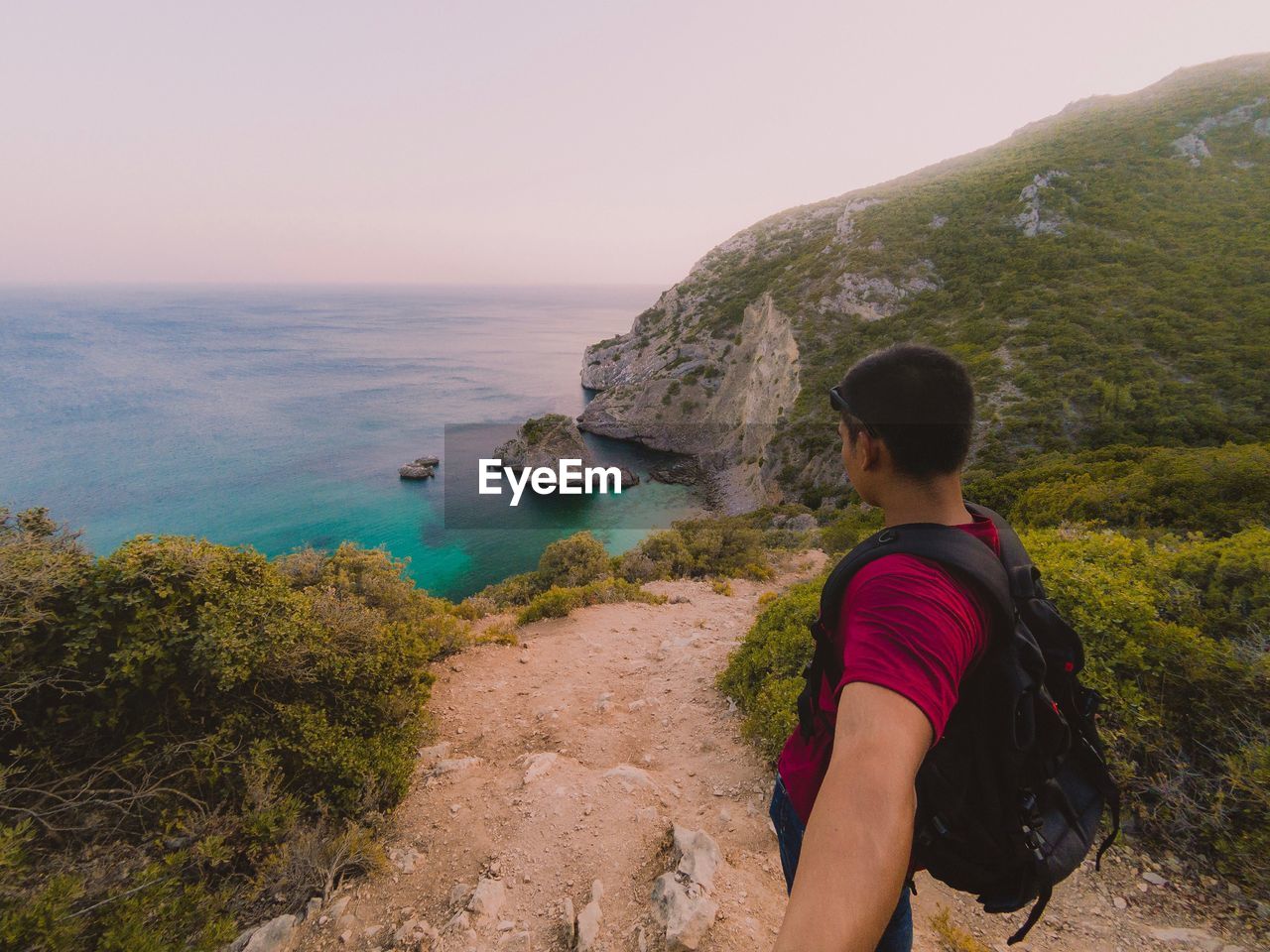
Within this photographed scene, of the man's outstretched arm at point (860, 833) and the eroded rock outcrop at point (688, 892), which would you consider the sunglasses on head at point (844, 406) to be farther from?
the eroded rock outcrop at point (688, 892)

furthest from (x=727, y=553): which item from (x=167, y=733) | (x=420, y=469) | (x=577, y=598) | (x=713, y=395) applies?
(x=713, y=395)

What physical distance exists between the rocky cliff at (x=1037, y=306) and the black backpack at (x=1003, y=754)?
82.5ft

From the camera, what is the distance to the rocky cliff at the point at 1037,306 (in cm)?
2280

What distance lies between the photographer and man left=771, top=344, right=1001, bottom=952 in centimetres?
100

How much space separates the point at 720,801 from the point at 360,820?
369cm

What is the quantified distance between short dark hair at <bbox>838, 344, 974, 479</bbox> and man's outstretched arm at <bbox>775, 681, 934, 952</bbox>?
2.58ft

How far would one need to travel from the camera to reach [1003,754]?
57.6 inches

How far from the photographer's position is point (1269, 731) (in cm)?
409

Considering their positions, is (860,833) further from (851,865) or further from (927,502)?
(927,502)

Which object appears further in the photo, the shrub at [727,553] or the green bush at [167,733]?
the shrub at [727,553]

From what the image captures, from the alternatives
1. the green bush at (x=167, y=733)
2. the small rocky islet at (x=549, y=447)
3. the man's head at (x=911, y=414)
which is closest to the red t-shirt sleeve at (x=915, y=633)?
the man's head at (x=911, y=414)

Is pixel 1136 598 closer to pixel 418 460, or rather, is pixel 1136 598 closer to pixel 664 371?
pixel 418 460

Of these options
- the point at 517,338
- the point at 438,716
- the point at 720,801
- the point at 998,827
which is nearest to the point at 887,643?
the point at 998,827

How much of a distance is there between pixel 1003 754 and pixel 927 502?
735 millimetres
